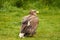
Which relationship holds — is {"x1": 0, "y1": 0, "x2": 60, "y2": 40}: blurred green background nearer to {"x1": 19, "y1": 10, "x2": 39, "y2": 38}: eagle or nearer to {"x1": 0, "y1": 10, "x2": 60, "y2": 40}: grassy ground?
{"x1": 0, "y1": 10, "x2": 60, "y2": 40}: grassy ground

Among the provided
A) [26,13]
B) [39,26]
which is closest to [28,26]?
[39,26]

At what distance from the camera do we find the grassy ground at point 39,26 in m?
10.5

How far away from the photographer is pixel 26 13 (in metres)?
15.7

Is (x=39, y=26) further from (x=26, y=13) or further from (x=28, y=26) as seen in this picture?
(x=26, y=13)

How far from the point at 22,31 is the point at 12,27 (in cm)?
192

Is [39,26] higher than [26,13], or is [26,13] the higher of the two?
[26,13]

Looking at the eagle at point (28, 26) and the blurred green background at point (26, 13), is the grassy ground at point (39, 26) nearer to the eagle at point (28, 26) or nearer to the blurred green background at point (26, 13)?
the blurred green background at point (26, 13)

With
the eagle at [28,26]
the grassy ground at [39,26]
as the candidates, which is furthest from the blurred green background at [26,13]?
the eagle at [28,26]

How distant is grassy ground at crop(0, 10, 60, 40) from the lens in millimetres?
10508

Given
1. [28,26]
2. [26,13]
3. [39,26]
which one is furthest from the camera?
[26,13]

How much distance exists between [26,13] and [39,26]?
3165mm

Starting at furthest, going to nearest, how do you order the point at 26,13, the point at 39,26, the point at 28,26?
the point at 26,13
the point at 39,26
the point at 28,26

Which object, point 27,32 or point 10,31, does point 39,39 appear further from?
point 10,31

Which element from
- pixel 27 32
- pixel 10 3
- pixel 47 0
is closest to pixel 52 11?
pixel 47 0
